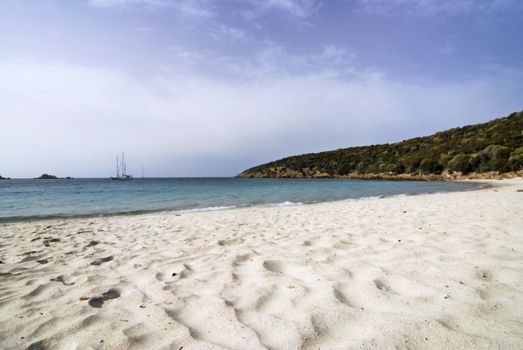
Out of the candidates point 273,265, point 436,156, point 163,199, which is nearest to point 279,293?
point 273,265

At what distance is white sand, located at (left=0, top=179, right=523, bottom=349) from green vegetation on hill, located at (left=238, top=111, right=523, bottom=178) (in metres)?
40.2

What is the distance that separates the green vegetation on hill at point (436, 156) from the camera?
38.4 metres

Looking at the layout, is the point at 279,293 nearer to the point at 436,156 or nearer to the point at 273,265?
the point at 273,265

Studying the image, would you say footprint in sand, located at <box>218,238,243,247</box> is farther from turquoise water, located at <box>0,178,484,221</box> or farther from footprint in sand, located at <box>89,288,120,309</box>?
turquoise water, located at <box>0,178,484,221</box>

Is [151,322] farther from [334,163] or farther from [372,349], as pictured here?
[334,163]

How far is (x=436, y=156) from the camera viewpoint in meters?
49.5

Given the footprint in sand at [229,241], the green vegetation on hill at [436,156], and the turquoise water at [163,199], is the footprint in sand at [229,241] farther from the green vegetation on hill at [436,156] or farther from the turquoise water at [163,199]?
the green vegetation on hill at [436,156]

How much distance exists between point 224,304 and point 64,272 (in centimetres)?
257

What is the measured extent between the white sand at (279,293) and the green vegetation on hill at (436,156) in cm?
4023

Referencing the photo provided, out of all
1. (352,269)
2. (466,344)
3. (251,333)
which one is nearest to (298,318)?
(251,333)

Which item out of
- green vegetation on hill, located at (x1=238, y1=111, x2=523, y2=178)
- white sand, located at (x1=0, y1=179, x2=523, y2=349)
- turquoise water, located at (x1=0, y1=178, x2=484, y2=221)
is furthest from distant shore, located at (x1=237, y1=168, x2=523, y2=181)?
white sand, located at (x1=0, y1=179, x2=523, y2=349)

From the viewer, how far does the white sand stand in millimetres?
2088

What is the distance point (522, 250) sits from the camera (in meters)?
3.79

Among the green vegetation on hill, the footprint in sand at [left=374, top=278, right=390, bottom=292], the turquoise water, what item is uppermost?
the green vegetation on hill
